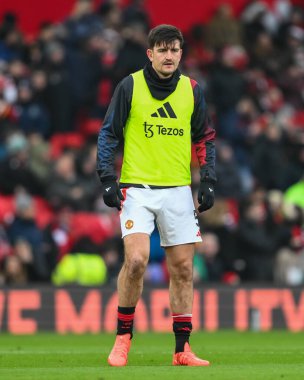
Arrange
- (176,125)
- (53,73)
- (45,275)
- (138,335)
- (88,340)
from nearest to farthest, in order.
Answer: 1. (176,125)
2. (88,340)
3. (138,335)
4. (45,275)
5. (53,73)

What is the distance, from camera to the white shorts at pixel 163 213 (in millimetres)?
10000

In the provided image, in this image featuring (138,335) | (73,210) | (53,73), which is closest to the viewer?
(138,335)

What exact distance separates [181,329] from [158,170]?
1.19 metres

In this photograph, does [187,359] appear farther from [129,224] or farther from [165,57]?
[165,57]

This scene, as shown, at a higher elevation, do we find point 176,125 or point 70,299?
point 176,125

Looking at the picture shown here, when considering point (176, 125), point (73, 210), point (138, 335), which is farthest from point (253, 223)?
point (176, 125)

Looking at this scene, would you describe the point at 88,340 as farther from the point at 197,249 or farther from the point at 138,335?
the point at 197,249

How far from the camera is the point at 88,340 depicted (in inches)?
591

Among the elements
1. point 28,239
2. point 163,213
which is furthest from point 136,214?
point 28,239

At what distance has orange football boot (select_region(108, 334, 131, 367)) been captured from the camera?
1000 cm

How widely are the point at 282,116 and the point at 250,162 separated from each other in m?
1.92

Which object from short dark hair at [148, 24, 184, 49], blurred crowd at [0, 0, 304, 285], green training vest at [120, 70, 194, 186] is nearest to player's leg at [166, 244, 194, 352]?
green training vest at [120, 70, 194, 186]

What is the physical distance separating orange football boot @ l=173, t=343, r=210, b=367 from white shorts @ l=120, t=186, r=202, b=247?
81 cm

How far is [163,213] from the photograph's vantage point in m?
10.1
